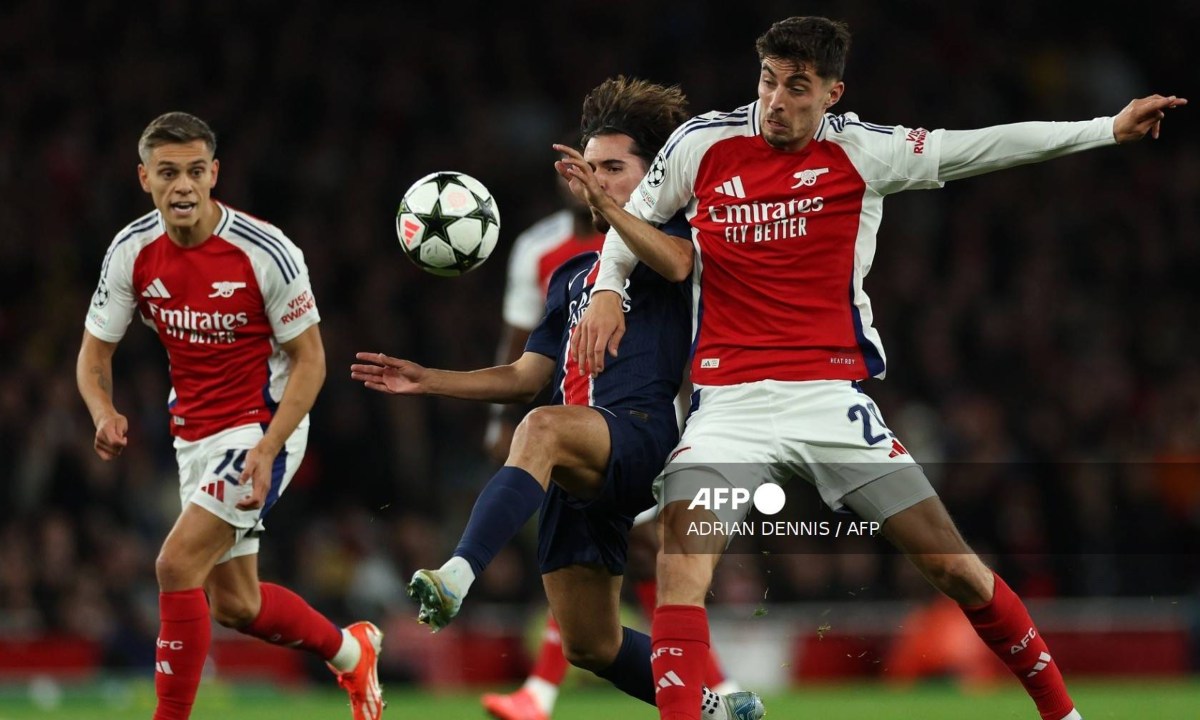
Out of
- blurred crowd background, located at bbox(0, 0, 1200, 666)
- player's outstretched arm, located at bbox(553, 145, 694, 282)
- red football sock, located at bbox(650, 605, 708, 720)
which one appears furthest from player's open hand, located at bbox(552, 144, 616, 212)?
blurred crowd background, located at bbox(0, 0, 1200, 666)

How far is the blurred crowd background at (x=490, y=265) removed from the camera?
11.2m

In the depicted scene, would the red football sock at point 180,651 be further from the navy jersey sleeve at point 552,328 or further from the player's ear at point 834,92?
the player's ear at point 834,92

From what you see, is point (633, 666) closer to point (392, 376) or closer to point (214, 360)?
point (392, 376)

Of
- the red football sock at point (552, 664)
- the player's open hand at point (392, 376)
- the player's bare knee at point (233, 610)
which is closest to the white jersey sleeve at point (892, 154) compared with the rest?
the player's open hand at point (392, 376)

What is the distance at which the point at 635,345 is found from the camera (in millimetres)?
5191

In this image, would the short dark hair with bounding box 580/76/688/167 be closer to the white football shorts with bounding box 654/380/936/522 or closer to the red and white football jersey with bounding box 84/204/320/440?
the white football shorts with bounding box 654/380/936/522

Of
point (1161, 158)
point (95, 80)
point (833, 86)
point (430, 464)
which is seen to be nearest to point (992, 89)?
point (1161, 158)

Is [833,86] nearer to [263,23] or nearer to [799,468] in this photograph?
[799,468]

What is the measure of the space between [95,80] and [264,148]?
1569mm

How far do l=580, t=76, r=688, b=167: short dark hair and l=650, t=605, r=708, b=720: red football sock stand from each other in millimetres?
1663

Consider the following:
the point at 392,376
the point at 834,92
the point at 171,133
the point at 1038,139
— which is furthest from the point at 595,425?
the point at 171,133

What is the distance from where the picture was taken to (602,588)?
5305 millimetres

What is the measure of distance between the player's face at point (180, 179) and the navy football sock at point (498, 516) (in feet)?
6.54

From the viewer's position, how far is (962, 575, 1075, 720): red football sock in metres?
4.94
